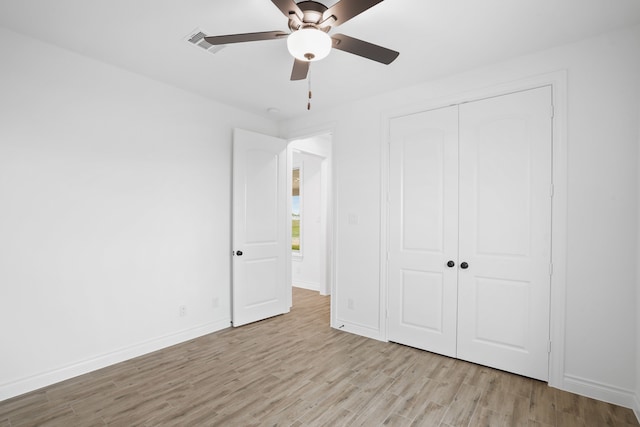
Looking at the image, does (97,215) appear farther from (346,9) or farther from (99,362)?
(346,9)

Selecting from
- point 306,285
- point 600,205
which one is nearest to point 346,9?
point 600,205

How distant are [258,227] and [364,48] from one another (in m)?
2.64

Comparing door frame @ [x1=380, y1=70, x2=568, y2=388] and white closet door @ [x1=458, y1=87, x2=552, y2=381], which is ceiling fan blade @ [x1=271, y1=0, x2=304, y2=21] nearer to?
white closet door @ [x1=458, y1=87, x2=552, y2=381]

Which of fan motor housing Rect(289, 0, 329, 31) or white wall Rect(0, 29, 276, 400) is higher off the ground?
fan motor housing Rect(289, 0, 329, 31)

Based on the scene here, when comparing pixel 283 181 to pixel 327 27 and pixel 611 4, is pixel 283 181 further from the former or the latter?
pixel 611 4

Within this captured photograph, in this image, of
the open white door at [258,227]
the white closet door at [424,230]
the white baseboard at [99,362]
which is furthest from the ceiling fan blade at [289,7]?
the white baseboard at [99,362]

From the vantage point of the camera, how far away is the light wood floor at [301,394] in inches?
83.4

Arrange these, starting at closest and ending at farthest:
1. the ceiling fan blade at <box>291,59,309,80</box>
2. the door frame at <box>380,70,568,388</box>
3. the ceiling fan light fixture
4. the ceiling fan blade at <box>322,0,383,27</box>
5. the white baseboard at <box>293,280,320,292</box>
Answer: the ceiling fan blade at <box>322,0,383,27</box>, the ceiling fan light fixture, the ceiling fan blade at <box>291,59,309,80</box>, the door frame at <box>380,70,568,388</box>, the white baseboard at <box>293,280,320,292</box>

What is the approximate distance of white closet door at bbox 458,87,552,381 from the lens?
102 inches

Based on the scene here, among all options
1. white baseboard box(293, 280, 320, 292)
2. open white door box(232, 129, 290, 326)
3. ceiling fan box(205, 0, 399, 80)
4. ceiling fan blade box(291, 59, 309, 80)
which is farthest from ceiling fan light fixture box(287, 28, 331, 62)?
white baseboard box(293, 280, 320, 292)

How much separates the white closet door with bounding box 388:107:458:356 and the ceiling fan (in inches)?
52.6

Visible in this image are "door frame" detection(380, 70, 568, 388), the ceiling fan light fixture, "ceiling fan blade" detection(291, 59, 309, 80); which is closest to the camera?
the ceiling fan light fixture

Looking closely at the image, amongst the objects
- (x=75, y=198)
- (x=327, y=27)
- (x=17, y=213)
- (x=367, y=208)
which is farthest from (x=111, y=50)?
(x=367, y=208)

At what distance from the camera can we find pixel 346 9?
1.68 m
